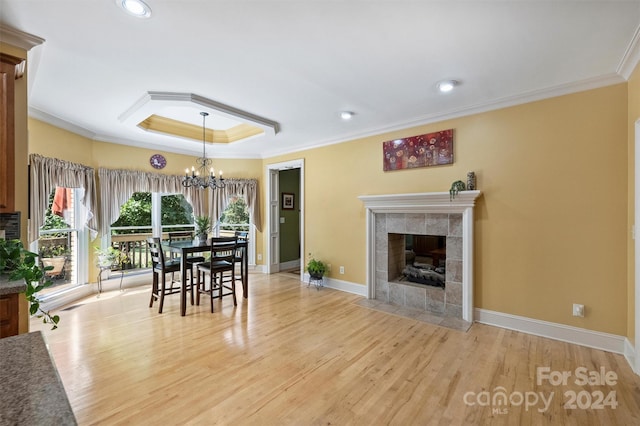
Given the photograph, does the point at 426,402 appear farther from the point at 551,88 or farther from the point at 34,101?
the point at 34,101

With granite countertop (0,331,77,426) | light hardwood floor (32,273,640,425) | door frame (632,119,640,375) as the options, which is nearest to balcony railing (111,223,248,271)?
light hardwood floor (32,273,640,425)

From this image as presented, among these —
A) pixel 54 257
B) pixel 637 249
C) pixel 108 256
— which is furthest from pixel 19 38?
pixel 637 249

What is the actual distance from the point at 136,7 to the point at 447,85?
2678mm

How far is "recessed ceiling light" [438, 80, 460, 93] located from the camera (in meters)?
2.81

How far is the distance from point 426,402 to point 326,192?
3509 millimetres

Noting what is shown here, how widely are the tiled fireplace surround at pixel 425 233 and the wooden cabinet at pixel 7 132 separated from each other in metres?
3.62

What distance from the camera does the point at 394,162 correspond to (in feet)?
13.5

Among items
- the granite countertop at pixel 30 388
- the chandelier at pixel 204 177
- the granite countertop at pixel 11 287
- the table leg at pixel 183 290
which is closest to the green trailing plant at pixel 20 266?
the granite countertop at pixel 11 287

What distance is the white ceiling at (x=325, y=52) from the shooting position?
1.86 m

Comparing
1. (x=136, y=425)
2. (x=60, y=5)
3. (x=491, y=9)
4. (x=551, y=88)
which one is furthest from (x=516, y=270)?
(x=60, y=5)

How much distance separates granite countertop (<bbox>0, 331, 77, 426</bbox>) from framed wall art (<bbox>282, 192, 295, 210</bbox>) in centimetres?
546

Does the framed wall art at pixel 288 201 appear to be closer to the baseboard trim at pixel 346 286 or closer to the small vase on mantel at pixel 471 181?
the baseboard trim at pixel 346 286

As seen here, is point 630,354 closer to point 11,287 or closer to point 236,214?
point 11,287

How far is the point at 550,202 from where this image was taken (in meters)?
2.98
